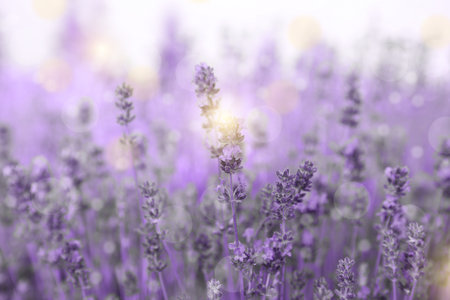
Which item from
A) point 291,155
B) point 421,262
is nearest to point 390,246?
point 421,262

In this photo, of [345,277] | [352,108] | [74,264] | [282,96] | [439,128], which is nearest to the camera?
[345,277]

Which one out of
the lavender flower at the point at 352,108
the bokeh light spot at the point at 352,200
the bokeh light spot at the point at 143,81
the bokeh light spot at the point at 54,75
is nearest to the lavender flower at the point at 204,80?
the bokeh light spot at the point at 352,200

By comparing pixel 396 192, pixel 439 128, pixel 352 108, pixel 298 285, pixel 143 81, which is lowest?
pixel 298 285

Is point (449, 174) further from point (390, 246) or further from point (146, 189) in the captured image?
point (146, 189)

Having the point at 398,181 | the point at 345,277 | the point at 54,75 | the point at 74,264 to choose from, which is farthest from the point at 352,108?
the point at 54,75

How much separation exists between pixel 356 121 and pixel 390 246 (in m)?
2.24

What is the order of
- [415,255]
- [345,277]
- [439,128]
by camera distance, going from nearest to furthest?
[345,277] → [415,255] → [439,128]

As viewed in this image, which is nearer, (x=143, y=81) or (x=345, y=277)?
(x=345, y=277)

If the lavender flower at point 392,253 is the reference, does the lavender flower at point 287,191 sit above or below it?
above

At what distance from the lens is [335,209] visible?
3529 millimetres

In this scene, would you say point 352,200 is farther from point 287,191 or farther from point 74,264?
point 74,264

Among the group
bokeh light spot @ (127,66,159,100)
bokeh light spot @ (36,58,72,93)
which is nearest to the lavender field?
bokeh light spot @ (127,66,159,100)

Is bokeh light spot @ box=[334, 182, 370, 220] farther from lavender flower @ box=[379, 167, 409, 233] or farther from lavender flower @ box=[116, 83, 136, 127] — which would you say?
lavender flower @ box=[116, 83, 136, 127]

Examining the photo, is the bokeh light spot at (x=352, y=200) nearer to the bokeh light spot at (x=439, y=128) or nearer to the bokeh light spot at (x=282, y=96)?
the bokeh light spot at (x=439, y=128)
